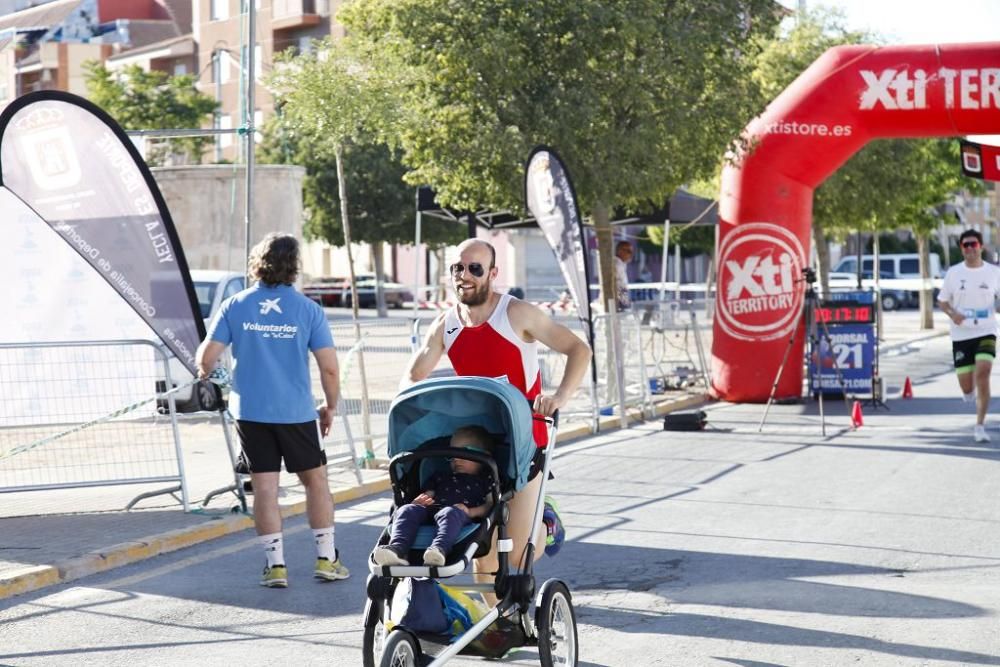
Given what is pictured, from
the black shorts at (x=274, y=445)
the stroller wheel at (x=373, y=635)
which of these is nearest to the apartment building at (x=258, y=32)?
the black shorts at (x=274, y=445)

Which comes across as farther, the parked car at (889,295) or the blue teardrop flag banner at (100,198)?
the parked car at (889,295)

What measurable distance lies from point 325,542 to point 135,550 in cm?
143

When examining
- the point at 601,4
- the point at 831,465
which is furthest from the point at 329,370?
the point at 601,4

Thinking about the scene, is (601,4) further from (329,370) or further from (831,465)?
(329,370)

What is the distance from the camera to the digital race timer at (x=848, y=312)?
1762 centimetres

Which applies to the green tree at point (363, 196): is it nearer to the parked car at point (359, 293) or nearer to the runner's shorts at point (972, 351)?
the parked car at point (359, 293)

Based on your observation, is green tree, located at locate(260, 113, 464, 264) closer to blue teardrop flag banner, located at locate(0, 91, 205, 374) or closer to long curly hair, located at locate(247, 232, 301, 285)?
blue teardrop flag banner, located at locate(0, 91, 205, 374)

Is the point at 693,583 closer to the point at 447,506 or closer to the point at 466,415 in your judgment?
the point at 466,415

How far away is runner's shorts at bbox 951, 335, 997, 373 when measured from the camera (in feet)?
44.1

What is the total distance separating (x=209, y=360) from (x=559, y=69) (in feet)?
32.9

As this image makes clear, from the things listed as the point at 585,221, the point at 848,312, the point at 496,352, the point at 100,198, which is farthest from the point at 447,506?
the point at 585,221

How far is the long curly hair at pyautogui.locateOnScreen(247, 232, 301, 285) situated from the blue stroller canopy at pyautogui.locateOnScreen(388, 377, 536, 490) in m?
2.29

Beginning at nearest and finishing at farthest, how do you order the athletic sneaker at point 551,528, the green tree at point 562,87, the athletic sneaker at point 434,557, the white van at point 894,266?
the athletic sneaker at point 434,557
the athletic sneaker at point 551,528
the green tree at point 562,87
the white van at point 894,266

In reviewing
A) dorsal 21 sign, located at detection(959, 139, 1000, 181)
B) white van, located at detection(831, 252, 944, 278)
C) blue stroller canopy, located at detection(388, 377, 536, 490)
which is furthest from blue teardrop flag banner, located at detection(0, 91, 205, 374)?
white van, located at detection(831, 252, 944, 278)
